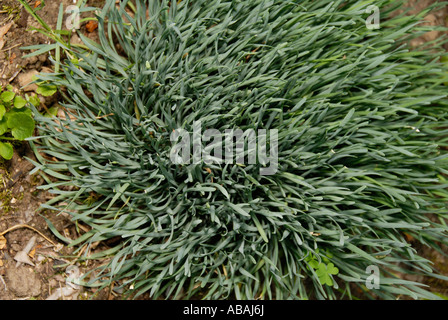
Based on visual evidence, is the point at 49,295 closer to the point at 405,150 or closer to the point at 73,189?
the point at 73,189

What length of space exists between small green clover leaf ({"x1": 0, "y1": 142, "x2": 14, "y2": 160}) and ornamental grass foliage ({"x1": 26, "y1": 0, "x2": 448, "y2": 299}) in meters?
0.12

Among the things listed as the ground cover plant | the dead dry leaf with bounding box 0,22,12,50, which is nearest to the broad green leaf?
the ground cover plant

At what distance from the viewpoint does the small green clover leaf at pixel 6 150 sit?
191 cm

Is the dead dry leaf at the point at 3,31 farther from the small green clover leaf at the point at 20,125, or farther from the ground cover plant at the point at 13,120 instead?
the small green clover leaf at the point at 20,125

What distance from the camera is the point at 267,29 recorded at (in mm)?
2072

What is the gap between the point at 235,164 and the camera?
6.25 feet

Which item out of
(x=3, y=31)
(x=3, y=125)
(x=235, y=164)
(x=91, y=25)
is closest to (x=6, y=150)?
(x=3, y=125)

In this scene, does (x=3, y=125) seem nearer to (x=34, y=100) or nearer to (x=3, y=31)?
(x=34, y=100)

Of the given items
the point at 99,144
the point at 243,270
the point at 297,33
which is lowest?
the point at 243,270

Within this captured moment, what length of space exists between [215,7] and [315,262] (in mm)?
1431

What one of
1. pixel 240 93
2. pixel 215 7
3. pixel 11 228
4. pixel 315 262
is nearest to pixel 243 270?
pixel 315 262

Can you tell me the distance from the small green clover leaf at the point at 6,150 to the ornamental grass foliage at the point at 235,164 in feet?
0.41

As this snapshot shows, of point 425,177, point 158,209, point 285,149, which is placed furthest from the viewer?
point 425,177

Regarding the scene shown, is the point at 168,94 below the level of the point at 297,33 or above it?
below
